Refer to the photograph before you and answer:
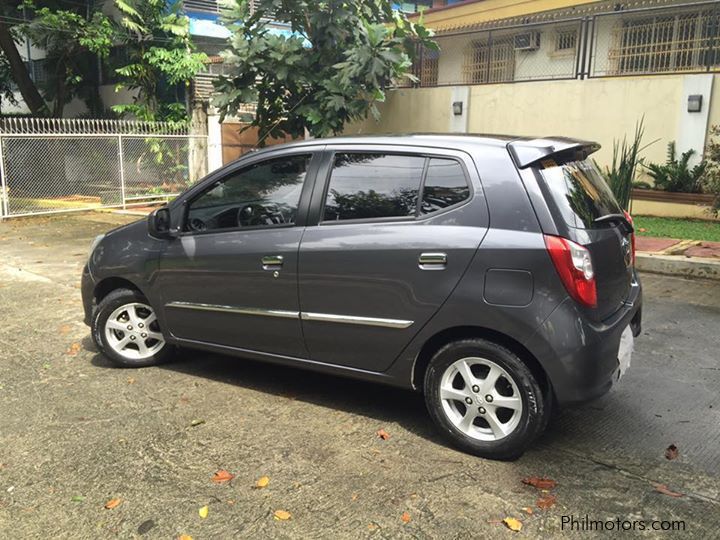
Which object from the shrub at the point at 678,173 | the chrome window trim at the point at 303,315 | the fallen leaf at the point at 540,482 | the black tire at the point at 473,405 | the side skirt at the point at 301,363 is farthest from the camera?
the shrub at the point at 678,173

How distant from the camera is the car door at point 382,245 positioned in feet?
11.3

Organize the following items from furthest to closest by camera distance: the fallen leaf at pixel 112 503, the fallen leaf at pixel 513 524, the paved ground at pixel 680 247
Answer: the paved ground at pixel 680 247 < the fallen leaf at pixel 112 503 < the fallen leaf at pixel 513 524

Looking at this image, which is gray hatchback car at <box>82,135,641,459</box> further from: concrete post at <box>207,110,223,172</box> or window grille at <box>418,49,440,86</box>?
concrete post at <box>207,110,223,172</box>

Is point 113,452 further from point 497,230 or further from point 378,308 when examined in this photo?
point 497,230

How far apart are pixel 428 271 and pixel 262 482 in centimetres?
138

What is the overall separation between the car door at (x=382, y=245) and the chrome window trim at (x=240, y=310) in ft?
0.42

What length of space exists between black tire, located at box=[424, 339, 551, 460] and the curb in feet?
17.6

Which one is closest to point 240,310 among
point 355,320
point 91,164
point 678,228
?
point 355,320

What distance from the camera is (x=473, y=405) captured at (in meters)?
3.43

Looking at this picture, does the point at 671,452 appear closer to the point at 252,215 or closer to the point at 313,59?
the point at 252,215

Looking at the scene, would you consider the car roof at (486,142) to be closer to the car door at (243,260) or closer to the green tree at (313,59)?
the car door at (243,260)

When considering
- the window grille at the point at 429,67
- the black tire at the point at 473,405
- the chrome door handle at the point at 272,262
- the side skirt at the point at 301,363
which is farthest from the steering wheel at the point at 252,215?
the window grille at the point at 429,67

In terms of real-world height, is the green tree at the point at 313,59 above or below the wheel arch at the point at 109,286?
above

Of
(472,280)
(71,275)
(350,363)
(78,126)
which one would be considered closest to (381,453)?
(350,363)
